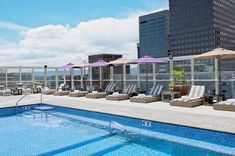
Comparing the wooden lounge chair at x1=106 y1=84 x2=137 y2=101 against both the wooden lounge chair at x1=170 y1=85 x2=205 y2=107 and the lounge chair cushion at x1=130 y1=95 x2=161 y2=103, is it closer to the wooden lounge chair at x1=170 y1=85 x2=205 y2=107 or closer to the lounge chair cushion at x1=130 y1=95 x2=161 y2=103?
the lounge chair cushion at x1=130 y1=95 x2=161 y2=103

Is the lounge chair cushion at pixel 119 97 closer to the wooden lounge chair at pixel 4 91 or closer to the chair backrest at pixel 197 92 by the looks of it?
the chair backrest at pixel 197 92

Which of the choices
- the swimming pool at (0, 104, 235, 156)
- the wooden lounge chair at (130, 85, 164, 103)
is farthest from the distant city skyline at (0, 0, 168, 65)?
the swimming pool at (0, 104, 235, 156)

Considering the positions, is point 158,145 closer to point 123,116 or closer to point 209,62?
point 123,116

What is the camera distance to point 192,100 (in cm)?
903

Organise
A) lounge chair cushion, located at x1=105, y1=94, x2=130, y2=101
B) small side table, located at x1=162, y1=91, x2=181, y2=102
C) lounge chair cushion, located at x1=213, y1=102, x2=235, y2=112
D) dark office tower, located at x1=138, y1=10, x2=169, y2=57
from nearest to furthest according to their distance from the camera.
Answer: lounge chair cushion, located at x1=213, y1=102, x2=235, y2=112, small side table, located at x1=162, y1=91, x2=181, y2=102, lounge chair cushion, located at x1=105, y1=94, x2=130, y2=101, dark office tower, located at x1=138, y1=10, x2=169, y2=57

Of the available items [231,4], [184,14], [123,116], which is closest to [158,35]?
[184,14]

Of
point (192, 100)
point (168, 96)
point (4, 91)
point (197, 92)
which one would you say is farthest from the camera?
point (4, 91)

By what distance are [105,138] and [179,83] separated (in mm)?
5664

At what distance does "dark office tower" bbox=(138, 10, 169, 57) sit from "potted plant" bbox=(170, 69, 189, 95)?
135599 millimetres

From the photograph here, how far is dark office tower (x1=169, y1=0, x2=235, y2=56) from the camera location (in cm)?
11275

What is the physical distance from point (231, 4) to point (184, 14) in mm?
25003

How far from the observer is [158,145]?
239 inches

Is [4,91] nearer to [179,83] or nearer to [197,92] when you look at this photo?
[179,83]

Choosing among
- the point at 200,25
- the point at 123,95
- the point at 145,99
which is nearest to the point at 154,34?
the point at 200,25
